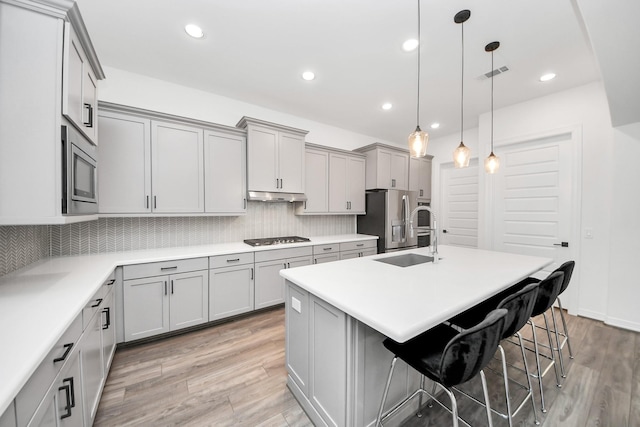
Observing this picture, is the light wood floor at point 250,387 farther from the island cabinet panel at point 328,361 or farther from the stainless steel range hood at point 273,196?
the stainless steel range hood at point 273,196

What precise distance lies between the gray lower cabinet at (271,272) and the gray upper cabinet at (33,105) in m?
1.89

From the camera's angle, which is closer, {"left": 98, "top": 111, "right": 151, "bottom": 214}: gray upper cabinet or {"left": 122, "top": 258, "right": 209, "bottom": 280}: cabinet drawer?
{"left": 122, "top": 258, "right": 209, "bottom": 280}: cabinet drawer

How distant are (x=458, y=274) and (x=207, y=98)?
3.47 metres

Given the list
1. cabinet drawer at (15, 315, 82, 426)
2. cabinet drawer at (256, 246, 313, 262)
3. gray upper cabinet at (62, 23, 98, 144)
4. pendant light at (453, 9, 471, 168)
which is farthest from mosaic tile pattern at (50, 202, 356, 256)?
pendant light at (453, 9, 471, 168)

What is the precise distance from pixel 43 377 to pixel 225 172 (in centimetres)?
241

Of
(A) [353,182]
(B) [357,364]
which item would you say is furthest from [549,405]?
(A) [353,182]

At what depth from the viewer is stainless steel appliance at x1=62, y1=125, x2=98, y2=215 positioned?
4.31 ft

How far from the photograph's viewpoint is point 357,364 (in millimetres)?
1248

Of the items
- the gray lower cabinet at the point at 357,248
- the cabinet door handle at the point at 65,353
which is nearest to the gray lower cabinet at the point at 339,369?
Result: the cabinet door handle at the point at 65,353

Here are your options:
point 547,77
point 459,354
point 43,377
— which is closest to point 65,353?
point 43,377

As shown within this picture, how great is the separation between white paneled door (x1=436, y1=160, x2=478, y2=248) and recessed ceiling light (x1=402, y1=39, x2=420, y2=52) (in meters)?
3.01

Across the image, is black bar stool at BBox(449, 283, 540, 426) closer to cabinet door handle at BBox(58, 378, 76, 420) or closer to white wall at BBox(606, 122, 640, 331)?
cabinet door handle at BBox(58, 378, 76, 420)

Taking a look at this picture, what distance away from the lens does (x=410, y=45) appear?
2.23 m

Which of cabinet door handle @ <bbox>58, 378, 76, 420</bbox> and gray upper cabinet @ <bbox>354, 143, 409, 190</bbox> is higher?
gray upper cabinet @ <bbox>354, 143, 409, 190</bbox>
